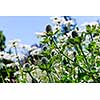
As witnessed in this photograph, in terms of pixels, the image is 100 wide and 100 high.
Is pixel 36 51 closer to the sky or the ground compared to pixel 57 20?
closer to the ground

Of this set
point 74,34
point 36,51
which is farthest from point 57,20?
point 36,51

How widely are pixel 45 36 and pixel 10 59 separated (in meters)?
0.28

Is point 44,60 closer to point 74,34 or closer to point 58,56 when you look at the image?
point 58,56

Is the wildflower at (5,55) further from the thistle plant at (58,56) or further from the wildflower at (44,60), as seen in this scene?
the wildflower at (44,60)

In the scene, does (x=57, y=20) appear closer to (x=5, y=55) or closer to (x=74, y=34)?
(x=74, y=34)

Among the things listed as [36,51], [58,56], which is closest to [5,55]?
Answer: [36,51]

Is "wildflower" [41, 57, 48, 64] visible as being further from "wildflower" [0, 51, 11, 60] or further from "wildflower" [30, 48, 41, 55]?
"wildflower" [0, 51, 11, 60]

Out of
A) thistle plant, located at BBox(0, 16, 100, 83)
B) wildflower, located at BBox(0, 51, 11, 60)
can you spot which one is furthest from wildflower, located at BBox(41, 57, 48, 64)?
wildflower, located at BBox(0, 51, 11, 60)

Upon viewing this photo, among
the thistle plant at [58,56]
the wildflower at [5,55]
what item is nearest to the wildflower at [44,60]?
the thistle plant at [58,56]

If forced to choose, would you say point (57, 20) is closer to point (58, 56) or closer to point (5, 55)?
point (58, 56)

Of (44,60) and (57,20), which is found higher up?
(57,20)

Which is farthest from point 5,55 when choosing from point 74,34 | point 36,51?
point 74,34
